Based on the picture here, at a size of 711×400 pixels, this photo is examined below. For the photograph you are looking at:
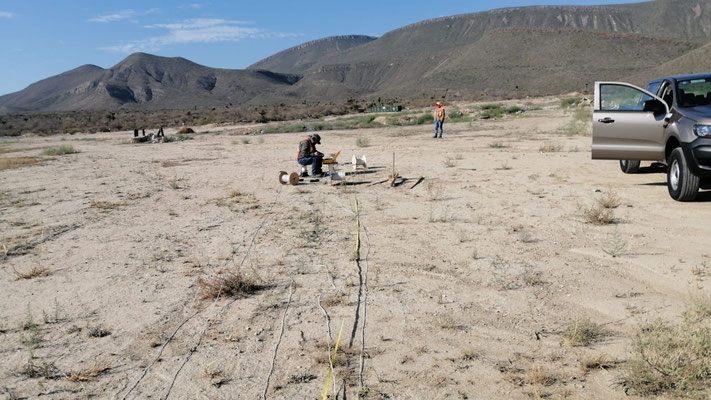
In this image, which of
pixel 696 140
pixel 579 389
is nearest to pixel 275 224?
pixel 579 389

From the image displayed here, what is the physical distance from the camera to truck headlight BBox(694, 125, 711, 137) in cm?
731

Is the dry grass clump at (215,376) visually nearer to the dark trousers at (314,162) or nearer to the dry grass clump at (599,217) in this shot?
the dry grass clump at (599,217)

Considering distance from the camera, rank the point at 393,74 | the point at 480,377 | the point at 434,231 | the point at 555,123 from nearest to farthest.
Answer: the point at 480,377, the point at 434,231, the point at 555,123, the point at 393,74

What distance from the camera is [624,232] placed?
23.2 feet

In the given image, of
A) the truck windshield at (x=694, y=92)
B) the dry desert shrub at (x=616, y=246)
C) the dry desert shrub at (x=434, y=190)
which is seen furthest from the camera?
the dry desert shrub at (x=434, y=190)

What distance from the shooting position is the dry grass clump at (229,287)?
215 inches

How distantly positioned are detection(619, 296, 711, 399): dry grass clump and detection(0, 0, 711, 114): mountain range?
6285 cm

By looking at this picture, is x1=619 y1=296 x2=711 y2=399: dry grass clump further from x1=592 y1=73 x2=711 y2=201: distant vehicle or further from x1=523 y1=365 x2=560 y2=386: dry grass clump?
x1=592 y1=73 x2=711 y2=201: distant vehicle

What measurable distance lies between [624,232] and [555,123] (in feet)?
70.5

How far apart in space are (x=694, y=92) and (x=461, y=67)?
105 metres

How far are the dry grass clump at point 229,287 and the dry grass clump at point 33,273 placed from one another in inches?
88.6

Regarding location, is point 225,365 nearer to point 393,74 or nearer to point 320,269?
A: point 320,269

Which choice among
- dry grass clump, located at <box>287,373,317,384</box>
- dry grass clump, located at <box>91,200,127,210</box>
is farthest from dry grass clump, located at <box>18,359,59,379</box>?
dry grass clump, located at <box>91,200,127,210</box>

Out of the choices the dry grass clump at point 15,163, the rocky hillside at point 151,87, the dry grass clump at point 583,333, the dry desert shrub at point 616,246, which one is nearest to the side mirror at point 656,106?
the dry desert shrub at point 616,246
